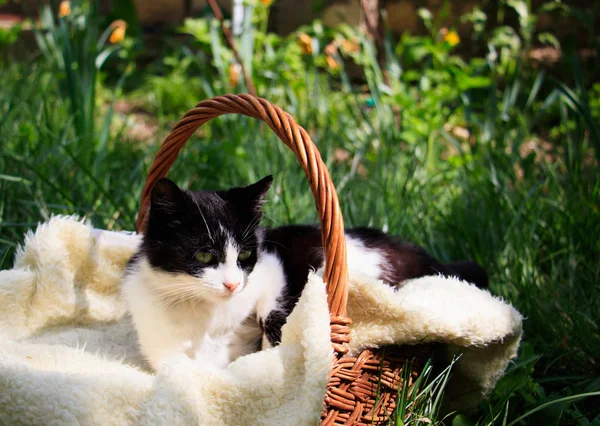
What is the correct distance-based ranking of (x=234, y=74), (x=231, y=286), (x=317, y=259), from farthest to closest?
(x=234, y=74)
(x=317, y=259)
(x=231, y=286)

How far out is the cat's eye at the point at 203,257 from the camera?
1.50 metres

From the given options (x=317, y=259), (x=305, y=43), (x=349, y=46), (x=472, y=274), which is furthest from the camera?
(x=349, y=46)

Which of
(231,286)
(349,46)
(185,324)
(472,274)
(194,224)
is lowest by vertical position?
(472,274)

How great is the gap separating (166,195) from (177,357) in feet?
1.25

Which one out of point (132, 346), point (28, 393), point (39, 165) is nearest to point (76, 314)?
point (132, 346)

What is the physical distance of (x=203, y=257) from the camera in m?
1.50

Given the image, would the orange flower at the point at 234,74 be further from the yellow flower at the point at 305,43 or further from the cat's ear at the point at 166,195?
the cat's ear at the point at 166,195

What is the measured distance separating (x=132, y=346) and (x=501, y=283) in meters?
1.25

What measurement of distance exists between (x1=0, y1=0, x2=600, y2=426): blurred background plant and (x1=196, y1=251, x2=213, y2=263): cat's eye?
1.97 feet

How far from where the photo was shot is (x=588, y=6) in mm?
4371

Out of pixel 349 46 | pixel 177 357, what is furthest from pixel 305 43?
pixel 177 357

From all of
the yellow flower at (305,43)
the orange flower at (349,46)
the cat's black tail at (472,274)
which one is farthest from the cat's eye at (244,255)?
the orange flower at (349,46)

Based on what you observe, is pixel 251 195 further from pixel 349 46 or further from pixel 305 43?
pixel 349 46

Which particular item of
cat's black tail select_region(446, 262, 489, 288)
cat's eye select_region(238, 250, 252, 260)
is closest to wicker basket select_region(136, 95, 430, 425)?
cat's eye select_region(238, 250, 252, 260)
